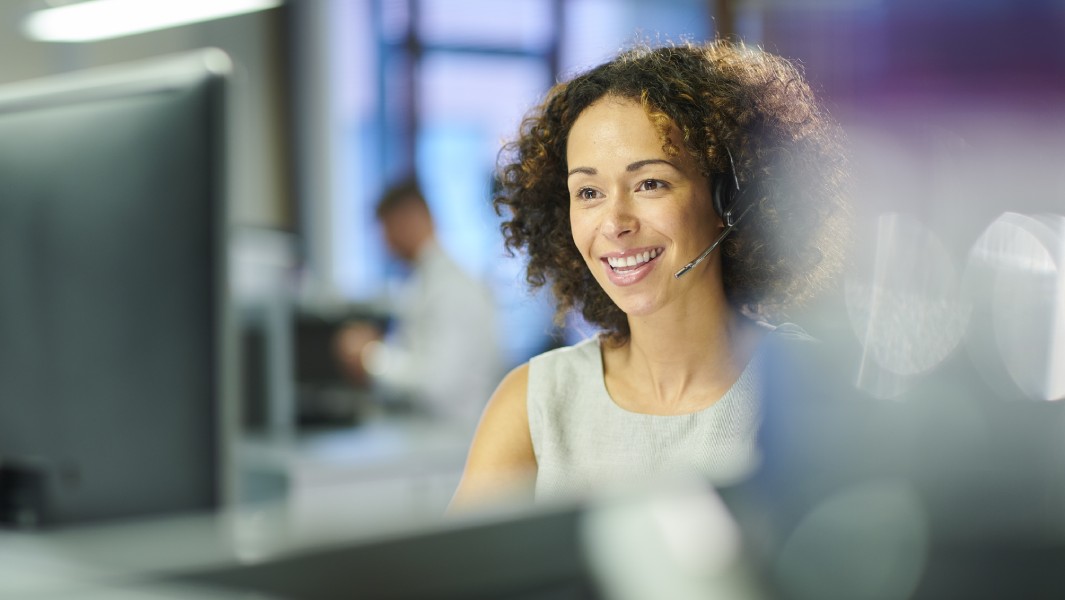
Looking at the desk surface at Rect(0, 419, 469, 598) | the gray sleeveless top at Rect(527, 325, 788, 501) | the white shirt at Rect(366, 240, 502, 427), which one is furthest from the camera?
the white shirt at Rect(366, 240, 502, 427)

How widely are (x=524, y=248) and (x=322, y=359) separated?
8.57 ft

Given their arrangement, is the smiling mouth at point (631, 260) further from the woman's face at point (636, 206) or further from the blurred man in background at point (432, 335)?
the blurred man in background at point (432, 335)

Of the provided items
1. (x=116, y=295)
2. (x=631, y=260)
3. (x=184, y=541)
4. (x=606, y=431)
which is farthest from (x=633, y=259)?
(x=116, y=295)

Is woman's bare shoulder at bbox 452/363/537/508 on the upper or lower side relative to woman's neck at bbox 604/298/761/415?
lower

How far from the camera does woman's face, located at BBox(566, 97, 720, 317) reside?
0.59 metres

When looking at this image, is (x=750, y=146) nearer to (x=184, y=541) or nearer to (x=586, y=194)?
(x=586, y=194)

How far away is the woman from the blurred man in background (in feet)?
5.67

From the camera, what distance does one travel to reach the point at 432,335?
241 centimetres

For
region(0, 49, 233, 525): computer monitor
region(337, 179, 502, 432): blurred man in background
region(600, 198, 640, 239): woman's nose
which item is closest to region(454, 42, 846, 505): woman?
region(600, 198, 640, 239): woman's nose

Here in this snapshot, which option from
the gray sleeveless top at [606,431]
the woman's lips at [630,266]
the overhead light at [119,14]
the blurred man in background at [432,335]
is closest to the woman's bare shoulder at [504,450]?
the gray sleeveless top at [606,431]

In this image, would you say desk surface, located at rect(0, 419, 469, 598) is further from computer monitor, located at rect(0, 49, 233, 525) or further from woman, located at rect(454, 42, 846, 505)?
computer monitor, located at rect(0, 49, 233, 525)

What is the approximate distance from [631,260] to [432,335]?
183cm

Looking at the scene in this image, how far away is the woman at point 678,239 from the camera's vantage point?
0.59 metres

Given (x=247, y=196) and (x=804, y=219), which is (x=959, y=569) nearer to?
(x=804, y=219)
